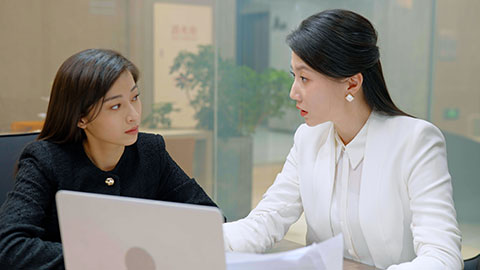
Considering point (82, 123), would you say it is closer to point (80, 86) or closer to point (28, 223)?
point (80, 86)

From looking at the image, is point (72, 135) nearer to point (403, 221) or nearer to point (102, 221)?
point (102, 221)

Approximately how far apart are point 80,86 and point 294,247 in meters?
0.83

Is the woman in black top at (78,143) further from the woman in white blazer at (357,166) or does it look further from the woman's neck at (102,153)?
the woman in white blazer at (357,166)

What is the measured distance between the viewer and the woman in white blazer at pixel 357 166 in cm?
164

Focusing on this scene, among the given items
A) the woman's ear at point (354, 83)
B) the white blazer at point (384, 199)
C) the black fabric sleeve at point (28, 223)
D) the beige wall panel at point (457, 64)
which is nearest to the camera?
the black fabric sleeve at point (28, 223)

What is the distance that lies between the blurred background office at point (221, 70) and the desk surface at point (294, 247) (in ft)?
6.88

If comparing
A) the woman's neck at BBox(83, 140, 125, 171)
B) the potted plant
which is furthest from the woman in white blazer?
the potted plant

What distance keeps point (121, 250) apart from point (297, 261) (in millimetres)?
330

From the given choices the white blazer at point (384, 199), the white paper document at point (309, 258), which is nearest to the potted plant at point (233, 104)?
the white blazer at point (384, 199)

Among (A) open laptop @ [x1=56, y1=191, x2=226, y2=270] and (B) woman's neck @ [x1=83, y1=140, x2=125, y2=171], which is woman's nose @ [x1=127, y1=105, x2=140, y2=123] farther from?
(A) open laptop @ [x1=56, y1=191, x2=226, y2=270]

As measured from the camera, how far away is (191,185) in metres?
1.90

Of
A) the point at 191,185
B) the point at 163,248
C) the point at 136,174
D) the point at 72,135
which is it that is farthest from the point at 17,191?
the point at 163,248

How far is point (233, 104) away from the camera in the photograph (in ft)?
15.3

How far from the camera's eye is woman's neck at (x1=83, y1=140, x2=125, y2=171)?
171 centimetres
